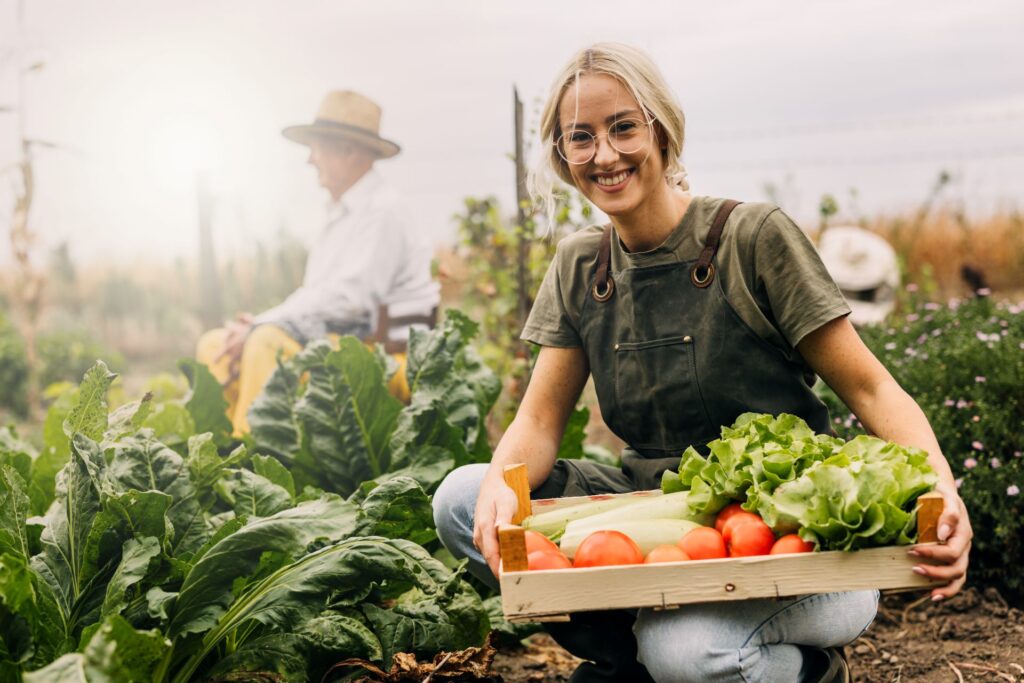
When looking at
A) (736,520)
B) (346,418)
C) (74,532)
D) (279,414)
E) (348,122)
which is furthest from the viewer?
(348,122)

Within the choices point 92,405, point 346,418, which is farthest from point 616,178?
point 92,405

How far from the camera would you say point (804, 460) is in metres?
2.23

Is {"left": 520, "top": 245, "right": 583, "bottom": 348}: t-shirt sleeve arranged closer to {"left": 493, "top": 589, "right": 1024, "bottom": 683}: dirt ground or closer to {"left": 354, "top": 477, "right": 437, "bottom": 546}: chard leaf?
{"left": 354, "top": 477, "right": 437, "bottom": 546}: chard leaf

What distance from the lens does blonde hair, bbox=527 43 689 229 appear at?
8.25 feet

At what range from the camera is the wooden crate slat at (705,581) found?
1.98 meters

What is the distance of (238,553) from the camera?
8.27 feet

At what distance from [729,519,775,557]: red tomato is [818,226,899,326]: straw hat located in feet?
24.0

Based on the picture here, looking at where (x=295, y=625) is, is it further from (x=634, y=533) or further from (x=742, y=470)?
(x=742, y=470)

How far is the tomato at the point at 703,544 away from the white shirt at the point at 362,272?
3.29m

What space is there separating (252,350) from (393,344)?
0.68 metres

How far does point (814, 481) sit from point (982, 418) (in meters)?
1.81

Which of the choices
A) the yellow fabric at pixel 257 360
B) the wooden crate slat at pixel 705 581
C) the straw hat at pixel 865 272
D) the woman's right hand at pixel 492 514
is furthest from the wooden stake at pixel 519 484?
the straw hat at pixel 865 272

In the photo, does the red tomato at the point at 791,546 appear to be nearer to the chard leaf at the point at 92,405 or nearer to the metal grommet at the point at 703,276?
the metal grommet at the point at 703,276

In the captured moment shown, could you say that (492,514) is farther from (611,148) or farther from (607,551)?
(611,148)
